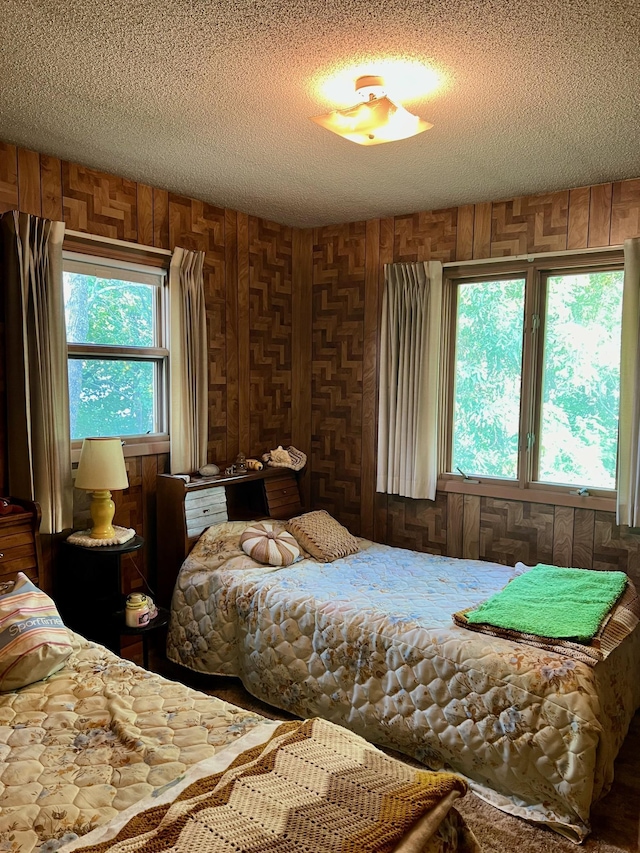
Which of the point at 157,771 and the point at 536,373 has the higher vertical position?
the point at 536,373

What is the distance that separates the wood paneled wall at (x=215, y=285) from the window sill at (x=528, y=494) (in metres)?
1.23

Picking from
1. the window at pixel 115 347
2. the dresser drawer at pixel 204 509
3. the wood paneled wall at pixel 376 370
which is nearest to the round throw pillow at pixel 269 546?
the dresser drawer at pixel 204 509

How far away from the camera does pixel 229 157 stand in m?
2.95

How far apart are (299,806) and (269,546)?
2.02 m

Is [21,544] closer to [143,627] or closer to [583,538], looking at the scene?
[143,627]

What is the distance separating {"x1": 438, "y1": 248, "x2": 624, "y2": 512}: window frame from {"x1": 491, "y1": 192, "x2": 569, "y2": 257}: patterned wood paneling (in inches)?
2.7

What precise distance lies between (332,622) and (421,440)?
4.75ft

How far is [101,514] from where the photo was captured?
300cm

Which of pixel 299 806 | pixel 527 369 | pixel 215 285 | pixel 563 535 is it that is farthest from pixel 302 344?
pixel 299 806

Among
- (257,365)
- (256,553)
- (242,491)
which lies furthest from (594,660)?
(257,365)

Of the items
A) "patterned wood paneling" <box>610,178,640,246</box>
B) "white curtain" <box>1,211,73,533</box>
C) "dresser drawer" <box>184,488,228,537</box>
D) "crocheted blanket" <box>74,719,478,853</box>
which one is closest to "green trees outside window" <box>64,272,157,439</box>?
"white curtain" <box>1,211,73,533</box>

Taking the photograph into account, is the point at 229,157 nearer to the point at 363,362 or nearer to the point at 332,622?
the point at 363,362

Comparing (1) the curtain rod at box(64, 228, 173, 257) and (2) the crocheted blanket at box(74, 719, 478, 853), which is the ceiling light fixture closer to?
(1) the curtain rod at box(64, 228, 173, 257)

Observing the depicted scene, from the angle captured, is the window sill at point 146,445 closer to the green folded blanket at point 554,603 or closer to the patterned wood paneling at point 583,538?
the green folded blanket at point 554,603
